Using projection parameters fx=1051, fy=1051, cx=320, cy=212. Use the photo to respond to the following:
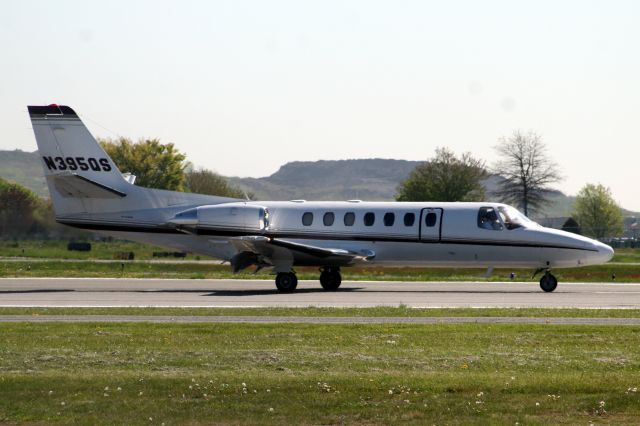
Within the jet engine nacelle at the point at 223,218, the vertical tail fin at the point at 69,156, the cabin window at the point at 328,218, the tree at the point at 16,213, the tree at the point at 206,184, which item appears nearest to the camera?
the jet engine nacelle at the point at 223,218

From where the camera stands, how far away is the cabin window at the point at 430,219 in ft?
115

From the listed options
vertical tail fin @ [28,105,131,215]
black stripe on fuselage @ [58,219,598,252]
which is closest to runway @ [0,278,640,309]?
black stripe on fuselage @ [58,219,598,252]

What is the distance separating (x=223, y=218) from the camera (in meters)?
36.3

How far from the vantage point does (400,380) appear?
1445 centimetres

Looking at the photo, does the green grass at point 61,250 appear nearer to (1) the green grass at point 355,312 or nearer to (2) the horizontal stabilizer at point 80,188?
(2) the horizontal stabilizer at point 80,188

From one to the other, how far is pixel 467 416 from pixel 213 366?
506 cm

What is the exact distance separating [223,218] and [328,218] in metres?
3.65

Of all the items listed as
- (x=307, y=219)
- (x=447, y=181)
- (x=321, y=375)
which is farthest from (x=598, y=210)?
(x=321, y=375)

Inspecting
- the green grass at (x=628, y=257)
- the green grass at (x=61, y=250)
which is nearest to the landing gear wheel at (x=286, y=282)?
the green grass at (x=61, y=250)

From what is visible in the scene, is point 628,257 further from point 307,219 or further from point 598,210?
point 598,210

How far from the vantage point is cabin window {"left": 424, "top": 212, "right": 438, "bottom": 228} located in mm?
35094

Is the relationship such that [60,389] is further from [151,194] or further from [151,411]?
[151,194]

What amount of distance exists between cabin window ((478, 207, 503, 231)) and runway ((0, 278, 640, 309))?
2.13m

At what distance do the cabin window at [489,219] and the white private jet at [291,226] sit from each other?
0.03m
